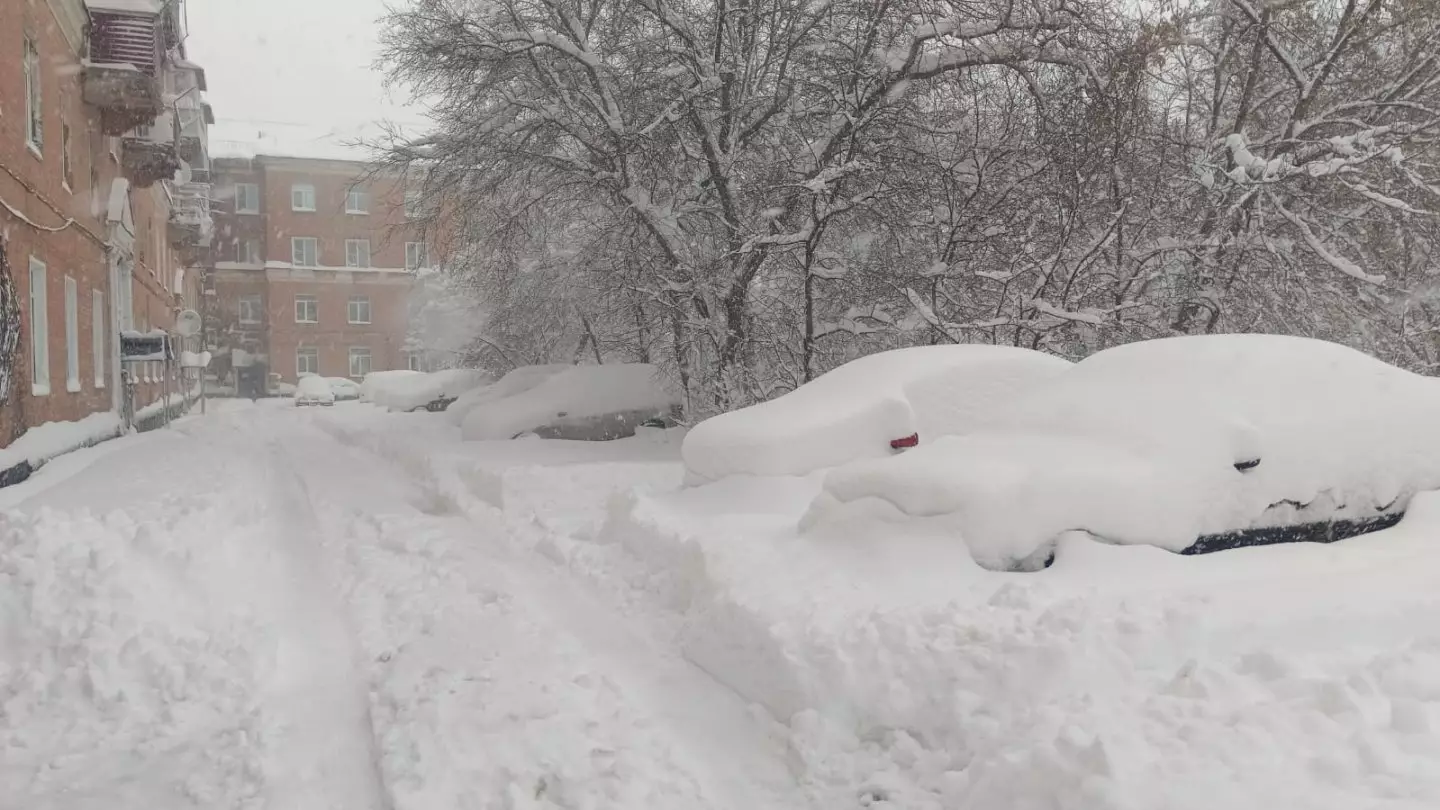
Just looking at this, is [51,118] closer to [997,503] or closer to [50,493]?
[50,493]

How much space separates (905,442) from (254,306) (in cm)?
5091

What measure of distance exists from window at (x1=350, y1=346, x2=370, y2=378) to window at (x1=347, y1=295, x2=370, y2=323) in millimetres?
1520

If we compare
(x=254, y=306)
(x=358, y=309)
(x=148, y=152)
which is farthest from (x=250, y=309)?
(x=148, y=152)

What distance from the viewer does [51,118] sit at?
14.5 metres

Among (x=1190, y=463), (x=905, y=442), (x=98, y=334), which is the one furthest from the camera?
(x=98, y=334)

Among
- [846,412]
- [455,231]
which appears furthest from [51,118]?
[846,412]

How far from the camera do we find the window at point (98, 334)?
56.8ft

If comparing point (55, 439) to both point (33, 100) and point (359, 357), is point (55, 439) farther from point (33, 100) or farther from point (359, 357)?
point (359, 357)

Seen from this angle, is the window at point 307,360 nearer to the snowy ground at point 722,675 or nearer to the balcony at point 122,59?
the balcony at point 122,59

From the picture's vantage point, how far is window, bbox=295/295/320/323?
50.4 meters

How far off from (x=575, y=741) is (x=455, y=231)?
15419 mm

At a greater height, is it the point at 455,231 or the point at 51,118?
the point at 51,118

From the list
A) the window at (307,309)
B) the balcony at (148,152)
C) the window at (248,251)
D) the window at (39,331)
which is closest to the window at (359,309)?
the window at (307,309)

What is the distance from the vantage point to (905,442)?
7195 millimetres
